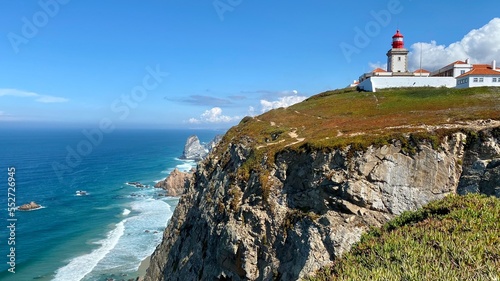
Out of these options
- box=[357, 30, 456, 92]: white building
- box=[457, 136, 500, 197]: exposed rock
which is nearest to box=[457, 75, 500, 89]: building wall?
box=[357, 30, 456, 92]: white building

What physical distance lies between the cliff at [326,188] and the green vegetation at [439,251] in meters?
9.20

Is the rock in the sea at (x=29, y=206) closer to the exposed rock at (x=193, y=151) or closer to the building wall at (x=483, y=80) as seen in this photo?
the building wall at (x=483, y=80)

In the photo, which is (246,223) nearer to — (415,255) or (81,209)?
(415,255)

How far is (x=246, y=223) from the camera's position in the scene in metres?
26.3

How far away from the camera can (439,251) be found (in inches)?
370

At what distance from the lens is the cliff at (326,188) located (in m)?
22.1

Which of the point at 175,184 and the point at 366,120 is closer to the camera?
the point at 366,120

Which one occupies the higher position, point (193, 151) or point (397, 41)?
point (397, 41)

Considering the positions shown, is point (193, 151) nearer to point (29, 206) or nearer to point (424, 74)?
point (29, 206)

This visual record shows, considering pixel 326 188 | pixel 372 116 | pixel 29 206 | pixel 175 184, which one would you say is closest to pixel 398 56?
pixel 372 116

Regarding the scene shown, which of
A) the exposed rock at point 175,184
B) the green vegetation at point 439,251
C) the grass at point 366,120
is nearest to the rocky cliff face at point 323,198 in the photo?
the grass at point 366,120

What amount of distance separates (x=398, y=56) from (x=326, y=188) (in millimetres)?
48455

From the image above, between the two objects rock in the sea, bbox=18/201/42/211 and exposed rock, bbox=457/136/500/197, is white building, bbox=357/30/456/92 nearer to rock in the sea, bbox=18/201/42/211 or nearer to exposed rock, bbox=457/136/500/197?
exposed rock, bbox=457/136/500/197

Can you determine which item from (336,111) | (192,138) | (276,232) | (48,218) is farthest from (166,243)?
(192,138)
